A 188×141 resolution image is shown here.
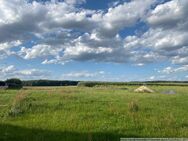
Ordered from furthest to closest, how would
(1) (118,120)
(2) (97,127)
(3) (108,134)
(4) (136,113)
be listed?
1. (4) (136,113)
2. (1) (118,120)
3. (2) (97,127)
4. (3) (108,134)

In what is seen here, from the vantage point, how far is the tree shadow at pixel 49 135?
16641 millimetres

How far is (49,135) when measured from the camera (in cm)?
1742

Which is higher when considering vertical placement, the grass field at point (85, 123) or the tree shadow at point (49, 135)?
the grass field at point (85, 123)

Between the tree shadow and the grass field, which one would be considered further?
the grass field

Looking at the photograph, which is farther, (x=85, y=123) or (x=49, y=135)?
(x=85, y=123)

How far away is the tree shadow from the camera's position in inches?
655

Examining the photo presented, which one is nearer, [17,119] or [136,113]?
[17,119]

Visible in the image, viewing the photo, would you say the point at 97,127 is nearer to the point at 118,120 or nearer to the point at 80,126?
the point at 80,126

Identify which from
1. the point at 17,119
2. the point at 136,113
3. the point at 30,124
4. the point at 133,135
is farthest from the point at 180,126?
the point at 17,119

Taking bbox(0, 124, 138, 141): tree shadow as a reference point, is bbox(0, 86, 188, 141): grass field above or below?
above

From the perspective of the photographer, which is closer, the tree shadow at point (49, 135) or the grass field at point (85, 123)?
the tree shadow at point (49, 135)

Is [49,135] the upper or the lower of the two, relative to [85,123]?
lower

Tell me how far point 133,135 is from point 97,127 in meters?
2.56

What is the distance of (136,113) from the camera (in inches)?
992
